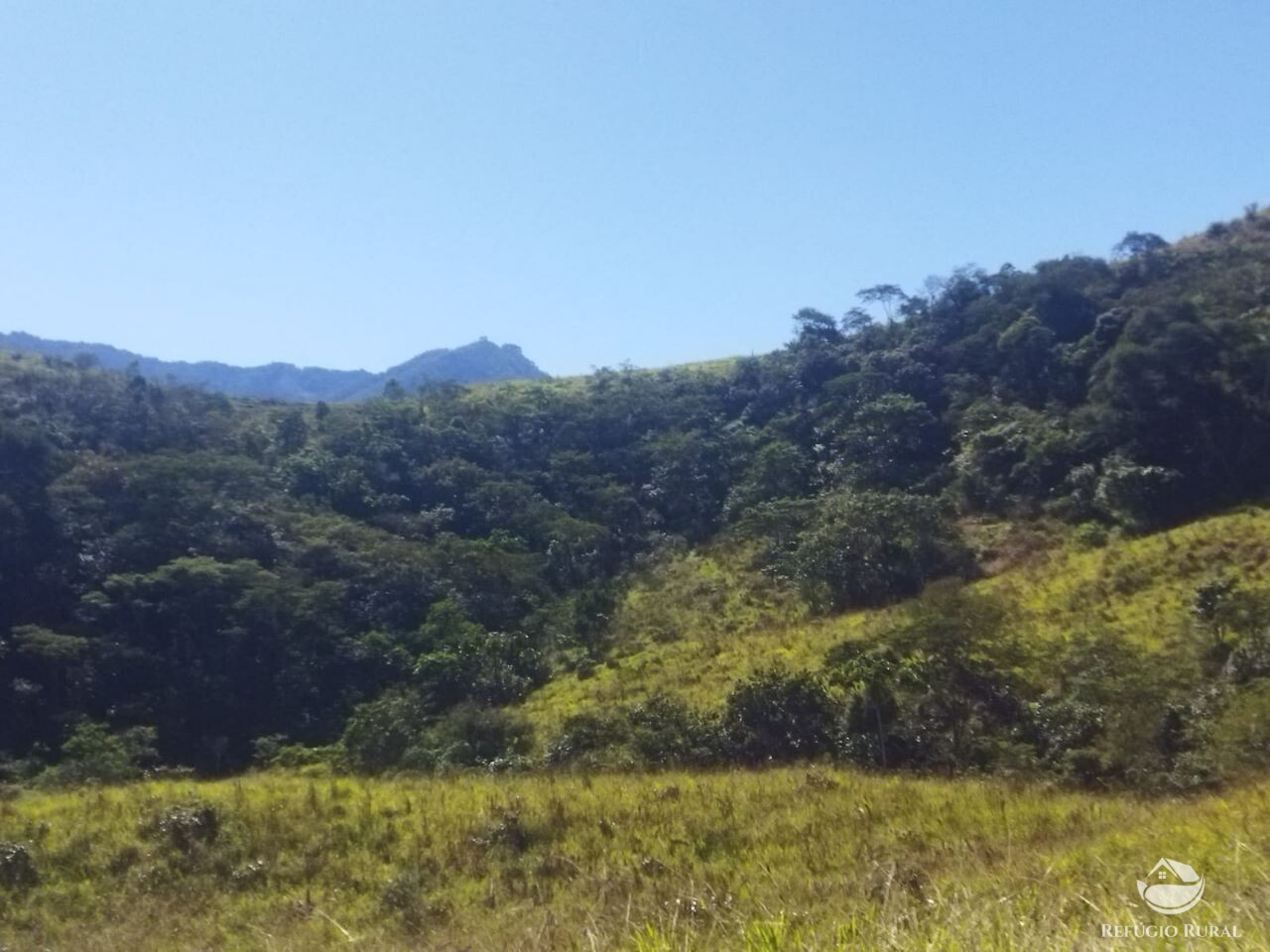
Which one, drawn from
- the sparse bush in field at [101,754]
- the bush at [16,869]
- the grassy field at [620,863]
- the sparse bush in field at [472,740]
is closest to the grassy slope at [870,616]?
the sparse bush in field at [472,740]

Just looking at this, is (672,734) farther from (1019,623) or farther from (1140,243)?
(1140,243)

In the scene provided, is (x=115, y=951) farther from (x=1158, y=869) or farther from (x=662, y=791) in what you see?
(x=1158, y=869)

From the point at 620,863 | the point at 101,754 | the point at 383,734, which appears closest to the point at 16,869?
the point at 620,863

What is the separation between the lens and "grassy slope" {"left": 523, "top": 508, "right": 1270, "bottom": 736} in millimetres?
21109

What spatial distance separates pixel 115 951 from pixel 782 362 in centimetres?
4677

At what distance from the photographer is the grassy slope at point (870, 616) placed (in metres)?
21.1

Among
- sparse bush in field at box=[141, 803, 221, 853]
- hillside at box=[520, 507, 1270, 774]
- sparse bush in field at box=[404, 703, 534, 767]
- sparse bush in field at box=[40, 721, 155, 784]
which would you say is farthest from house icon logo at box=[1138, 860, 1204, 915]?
sparse bush in field at box=[40, 721, 155, 784]

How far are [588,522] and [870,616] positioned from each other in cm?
1573

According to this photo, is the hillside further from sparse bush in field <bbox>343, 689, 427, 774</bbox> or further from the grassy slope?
sparse bush in field <bbox>343, 689, 427, 774</bbox>

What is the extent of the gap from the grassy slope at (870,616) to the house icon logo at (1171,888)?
Answer: 15138 millimetres

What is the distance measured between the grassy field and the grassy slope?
10.5 meters

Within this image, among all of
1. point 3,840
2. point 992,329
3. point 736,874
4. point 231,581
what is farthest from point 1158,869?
point 992,329

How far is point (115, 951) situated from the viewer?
6477 mm

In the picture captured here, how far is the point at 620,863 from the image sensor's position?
25.9ft
